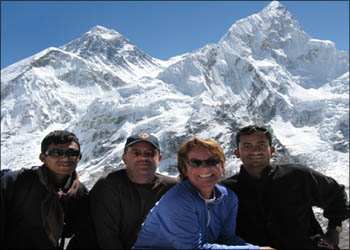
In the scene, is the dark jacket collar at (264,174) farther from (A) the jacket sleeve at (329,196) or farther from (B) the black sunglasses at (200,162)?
(B) the black sunglasses at (200,162)

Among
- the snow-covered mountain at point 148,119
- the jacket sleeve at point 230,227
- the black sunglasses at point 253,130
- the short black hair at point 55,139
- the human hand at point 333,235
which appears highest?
the snow-covered mountain at point 148,119

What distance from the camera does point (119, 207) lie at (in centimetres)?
515

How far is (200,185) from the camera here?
431cm

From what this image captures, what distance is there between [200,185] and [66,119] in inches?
7033

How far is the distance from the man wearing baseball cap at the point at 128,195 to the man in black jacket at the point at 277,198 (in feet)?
4.17

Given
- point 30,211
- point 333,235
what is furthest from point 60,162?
point 333,235

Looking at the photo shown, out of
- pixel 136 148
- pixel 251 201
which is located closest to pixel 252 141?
pixel 251 201

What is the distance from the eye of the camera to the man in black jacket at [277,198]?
5078 mm

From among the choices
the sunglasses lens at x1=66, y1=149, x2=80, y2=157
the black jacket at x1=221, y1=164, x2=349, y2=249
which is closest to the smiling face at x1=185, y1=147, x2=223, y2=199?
the black jacket at x1=221, y1=164, x2=349, y2=249

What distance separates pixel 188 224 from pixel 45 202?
2.46 metres

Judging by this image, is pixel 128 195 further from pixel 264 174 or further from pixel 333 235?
pixel 333 235

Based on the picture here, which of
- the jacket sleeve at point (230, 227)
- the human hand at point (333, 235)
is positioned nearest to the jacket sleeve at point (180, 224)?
the jacket sleeve at point (230, 227)

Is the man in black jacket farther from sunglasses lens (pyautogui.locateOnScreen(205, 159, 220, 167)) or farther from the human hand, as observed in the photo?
sunglasses lens (pyautogui.locateOnScreen(205, 159, 220, 167))

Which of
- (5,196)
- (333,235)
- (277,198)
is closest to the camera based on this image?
(5,196)
